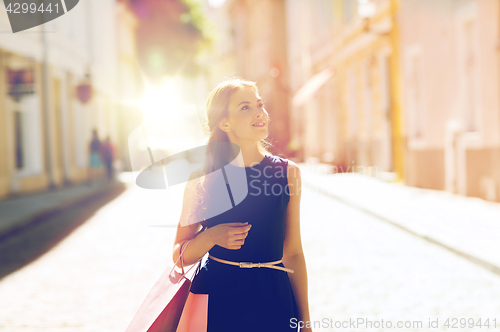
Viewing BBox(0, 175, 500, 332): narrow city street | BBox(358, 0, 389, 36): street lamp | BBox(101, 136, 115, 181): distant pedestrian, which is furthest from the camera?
BBox(101, 136, 115, 181): distant pedestrian

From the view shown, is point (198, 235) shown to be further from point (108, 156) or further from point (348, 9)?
point (348, 9)

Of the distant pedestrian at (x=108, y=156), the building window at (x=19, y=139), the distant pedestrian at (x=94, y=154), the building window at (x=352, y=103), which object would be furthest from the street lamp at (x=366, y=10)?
the building window at (x=19, y=139)

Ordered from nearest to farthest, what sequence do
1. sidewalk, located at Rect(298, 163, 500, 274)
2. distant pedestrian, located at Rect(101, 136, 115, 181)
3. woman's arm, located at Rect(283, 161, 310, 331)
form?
woman's arm, located at Rect(283, 161, 310, 331) → sidewalk, located at Rect(298, 163, 500, 274) → distant pedestrian, located at Rect(101, 136, 115, 181)

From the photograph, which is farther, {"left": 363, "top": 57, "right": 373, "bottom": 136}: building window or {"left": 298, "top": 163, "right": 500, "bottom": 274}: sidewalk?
{"left": 363, "top": 57, "right": 373, "bottom": 136}: building window

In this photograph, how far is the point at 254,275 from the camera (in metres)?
1.97

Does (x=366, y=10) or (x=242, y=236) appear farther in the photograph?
(x=366, y=10)

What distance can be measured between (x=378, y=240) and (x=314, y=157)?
18919 millimetres

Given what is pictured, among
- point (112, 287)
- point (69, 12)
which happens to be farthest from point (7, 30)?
point (112, 287)

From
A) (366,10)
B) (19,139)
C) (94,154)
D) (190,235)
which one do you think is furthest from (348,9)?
(190,235)

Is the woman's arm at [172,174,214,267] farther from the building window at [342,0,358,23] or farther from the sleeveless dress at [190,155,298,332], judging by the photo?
the building window at [342,0,358,23]

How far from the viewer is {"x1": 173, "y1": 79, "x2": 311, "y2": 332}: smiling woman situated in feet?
6.37

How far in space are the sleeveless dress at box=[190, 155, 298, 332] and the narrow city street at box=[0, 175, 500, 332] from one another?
10.6 inches

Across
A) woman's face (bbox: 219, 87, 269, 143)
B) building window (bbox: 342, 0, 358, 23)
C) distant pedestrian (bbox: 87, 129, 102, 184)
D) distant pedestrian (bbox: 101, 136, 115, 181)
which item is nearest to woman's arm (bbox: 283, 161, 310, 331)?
woman's face (bbox: 219, 87, 269, 143)

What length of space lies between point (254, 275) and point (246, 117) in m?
0.55
